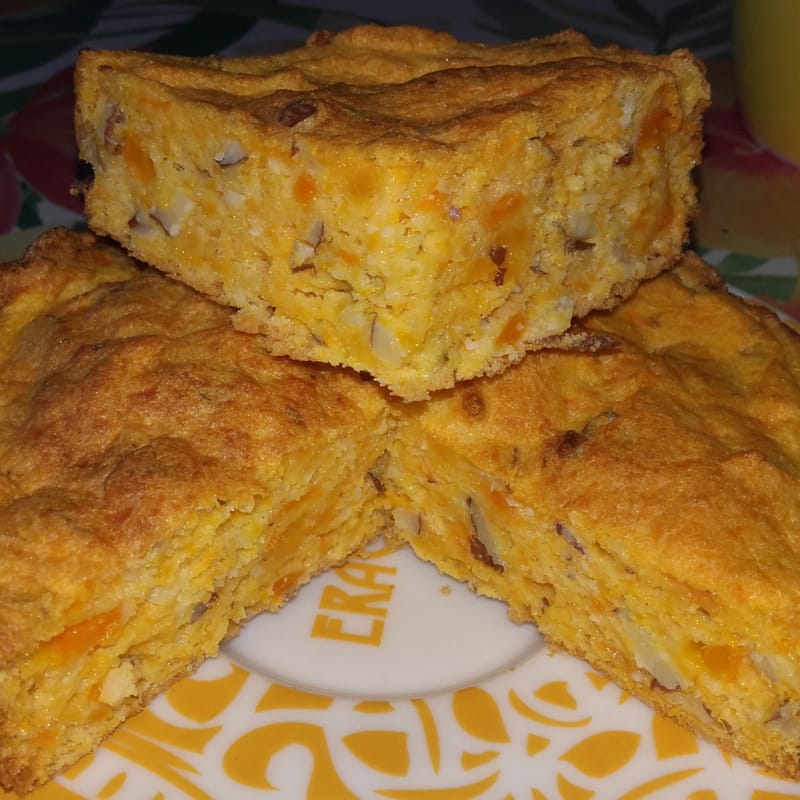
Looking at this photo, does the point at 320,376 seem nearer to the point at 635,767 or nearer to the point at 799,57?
the point at 635,767

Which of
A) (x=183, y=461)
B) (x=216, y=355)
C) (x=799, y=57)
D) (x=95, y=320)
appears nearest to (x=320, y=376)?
(x=216, y=355)

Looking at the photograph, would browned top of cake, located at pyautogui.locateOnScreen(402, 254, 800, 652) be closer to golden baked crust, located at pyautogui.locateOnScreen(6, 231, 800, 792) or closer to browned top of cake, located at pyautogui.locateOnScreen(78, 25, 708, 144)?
golden baked crust, located at pyautogui.locateOnScreen(6, 231, 800, 792)

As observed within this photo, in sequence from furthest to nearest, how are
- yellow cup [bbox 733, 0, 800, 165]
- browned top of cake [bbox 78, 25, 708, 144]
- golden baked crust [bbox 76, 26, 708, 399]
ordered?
yellow cup [bbox 733, 0, 800, 165]
browned top of cake [bbox 78, 25, 708, 144]
golden baked crust [bbox 76, 26, 708, 399]

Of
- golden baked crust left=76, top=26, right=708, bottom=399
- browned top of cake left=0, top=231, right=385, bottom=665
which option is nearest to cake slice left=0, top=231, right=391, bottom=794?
browned top of cake left=0, top=231, right=385, bottom=665

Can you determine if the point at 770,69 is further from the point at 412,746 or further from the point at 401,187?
the point at 412,746

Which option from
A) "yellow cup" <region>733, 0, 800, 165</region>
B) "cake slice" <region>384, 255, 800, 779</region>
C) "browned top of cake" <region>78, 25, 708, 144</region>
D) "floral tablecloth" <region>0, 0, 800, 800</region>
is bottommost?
"floral tablecloth" <region>0, 0, 800, 800</region>

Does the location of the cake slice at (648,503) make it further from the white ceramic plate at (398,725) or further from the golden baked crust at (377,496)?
the white ceramic plate at (398,725)
